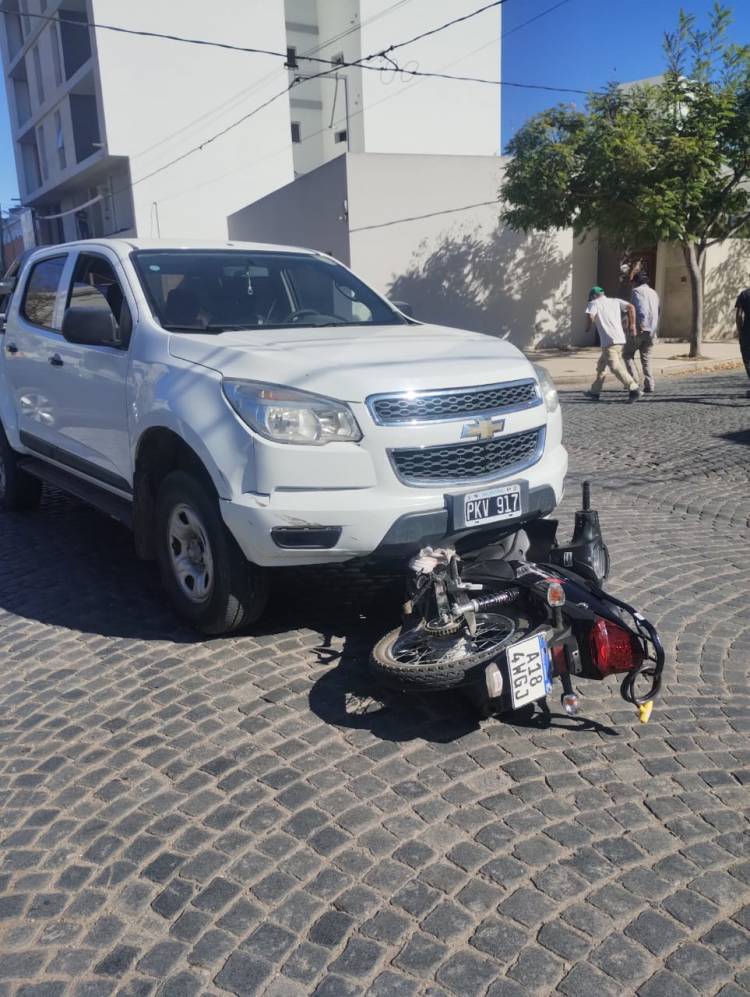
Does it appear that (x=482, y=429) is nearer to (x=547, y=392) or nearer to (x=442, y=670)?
(x=547, y=392)

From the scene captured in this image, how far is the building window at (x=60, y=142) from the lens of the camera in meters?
37.7

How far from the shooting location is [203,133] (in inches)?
1388

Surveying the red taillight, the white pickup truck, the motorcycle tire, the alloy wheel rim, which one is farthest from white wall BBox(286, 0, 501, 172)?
the red taillight

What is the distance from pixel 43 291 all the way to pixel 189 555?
2.88 m

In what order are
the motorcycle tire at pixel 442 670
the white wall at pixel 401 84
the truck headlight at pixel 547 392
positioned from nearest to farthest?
the motorcycle tire at pixel 442 670 < the truck headlight at pixel 547 392 < the white wall at pixel 401 84

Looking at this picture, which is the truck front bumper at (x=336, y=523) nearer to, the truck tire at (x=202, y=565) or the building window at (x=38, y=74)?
the truck tire at (x=202, y=565)

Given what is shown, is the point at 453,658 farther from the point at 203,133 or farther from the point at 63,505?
the point at 203,133

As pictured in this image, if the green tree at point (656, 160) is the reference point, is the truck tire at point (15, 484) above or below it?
below

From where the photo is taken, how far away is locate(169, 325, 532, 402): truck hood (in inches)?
150

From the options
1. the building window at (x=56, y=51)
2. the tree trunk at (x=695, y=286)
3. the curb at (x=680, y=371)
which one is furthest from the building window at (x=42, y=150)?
the tree trunk at (x=695, y=286)

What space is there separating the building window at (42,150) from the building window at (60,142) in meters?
2.25

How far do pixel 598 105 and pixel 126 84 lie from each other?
857 inches

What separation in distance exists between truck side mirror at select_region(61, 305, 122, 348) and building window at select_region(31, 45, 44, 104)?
40.5 m

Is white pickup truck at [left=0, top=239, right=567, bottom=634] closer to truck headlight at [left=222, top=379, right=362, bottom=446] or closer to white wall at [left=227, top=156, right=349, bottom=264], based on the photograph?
truck headlight at [left=222, top=379, right=362, bottom=446]
